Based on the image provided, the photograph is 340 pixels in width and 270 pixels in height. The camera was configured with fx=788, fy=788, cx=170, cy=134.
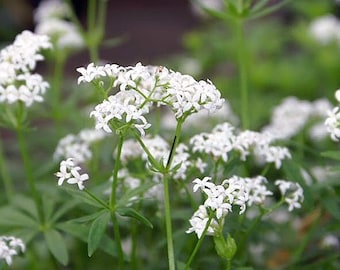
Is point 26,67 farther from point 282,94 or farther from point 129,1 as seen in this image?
point 129,1

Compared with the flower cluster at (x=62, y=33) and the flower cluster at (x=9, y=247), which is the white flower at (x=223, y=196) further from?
the flower cluster at (x=62, y=33)

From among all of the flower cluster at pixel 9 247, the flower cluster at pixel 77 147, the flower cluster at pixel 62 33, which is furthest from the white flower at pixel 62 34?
the flower cluster at pixel 9 247

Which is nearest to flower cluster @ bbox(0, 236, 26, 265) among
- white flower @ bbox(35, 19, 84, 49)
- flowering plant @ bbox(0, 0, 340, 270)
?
flowering plant @ bbox(0, 0, 340, 270)

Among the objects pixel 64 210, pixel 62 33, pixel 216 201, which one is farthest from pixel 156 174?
pixel 62 33

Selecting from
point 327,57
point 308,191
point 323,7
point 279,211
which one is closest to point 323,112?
point 279,211

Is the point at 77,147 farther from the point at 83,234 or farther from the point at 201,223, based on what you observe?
the point at 201,223
